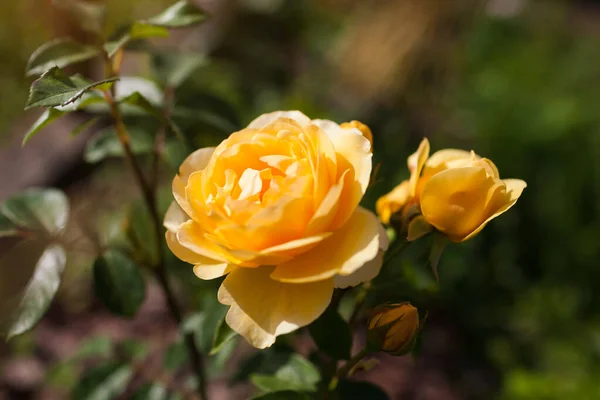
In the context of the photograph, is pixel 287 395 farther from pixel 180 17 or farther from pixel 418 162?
pixel 180 17

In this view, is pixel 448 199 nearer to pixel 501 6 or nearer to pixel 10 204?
pixel 10 204

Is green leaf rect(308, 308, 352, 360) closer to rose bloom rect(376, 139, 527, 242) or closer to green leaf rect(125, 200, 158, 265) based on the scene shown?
rose bloom rect(376, 139, 527, 242)

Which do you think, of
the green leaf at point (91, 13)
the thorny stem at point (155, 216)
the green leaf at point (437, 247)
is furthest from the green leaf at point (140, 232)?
the green leaf at point (437, 247)

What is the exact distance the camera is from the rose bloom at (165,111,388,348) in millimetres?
398

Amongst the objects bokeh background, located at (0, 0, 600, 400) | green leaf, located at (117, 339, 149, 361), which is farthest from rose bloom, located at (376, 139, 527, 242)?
green leaf, located at (117, 339, 149, 361)

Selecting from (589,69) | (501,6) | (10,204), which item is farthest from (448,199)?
(501,6)

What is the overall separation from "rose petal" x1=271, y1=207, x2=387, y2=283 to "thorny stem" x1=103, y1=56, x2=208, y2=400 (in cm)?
25

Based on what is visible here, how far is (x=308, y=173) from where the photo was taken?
42 cm

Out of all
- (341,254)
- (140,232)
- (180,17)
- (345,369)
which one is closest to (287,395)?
(345,369)

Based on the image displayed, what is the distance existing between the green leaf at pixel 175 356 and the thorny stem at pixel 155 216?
0.02 meters

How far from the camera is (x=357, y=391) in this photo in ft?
1.89

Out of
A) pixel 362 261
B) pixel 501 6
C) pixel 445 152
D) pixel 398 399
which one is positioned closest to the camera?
pixel 362 261

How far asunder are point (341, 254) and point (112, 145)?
40 centimetres

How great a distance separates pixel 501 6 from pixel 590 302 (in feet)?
6.42
